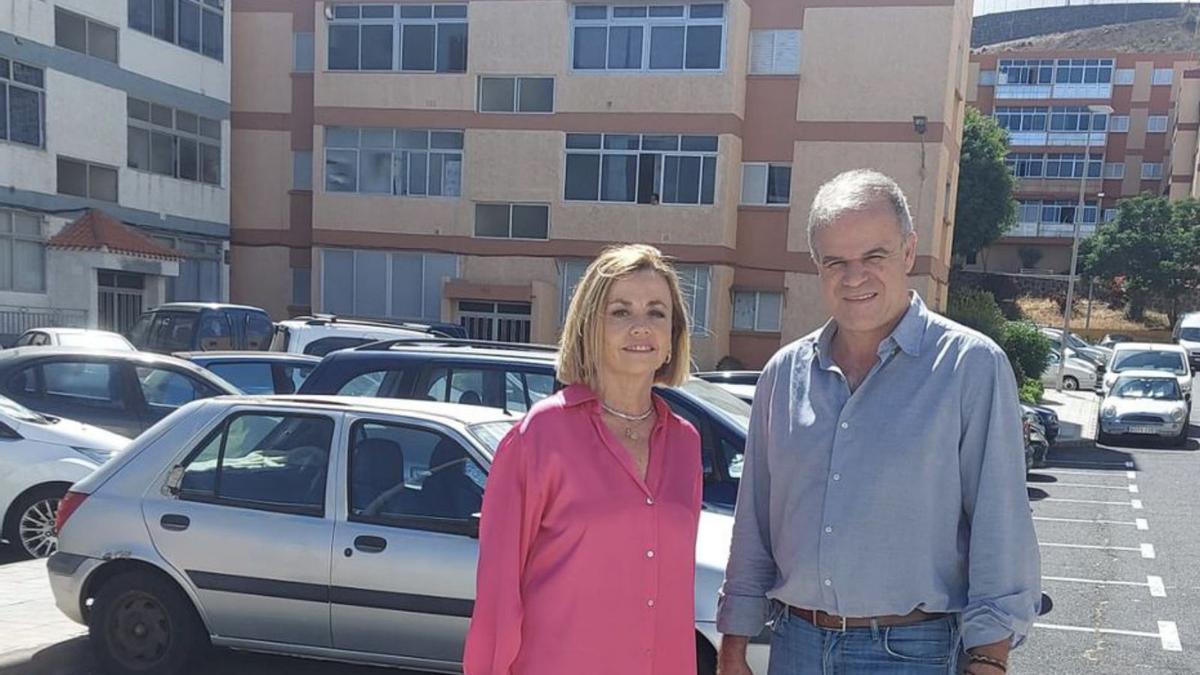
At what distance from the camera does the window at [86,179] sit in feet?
72.5

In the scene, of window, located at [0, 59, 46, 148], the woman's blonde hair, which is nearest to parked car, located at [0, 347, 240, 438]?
the woman's blonde hair

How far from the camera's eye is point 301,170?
89.5 ft

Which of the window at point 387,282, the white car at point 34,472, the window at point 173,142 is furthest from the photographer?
the window at point 387,282

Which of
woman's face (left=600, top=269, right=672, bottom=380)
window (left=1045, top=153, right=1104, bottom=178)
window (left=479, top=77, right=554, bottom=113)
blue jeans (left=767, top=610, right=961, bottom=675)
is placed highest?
window (left=1045, top=153, right=1104, bottom=178)

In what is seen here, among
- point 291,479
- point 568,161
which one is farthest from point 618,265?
point 568,161

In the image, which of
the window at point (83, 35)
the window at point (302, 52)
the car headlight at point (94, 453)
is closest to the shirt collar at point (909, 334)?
the car headlight at point (94, 453)

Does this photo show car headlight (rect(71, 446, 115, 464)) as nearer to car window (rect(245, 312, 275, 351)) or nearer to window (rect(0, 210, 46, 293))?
car window (rect(245, 312, 275, 351))

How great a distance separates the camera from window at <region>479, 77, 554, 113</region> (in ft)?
79.5

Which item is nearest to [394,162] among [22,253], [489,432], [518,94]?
[518,94]

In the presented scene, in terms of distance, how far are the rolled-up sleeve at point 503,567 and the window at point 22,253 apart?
74.6ft

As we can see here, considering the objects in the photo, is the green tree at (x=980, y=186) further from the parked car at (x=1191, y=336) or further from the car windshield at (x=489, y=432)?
the car windshield at (x=489, y=432)

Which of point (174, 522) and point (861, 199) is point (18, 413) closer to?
point (174, 522)

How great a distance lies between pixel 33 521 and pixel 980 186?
1748 inches

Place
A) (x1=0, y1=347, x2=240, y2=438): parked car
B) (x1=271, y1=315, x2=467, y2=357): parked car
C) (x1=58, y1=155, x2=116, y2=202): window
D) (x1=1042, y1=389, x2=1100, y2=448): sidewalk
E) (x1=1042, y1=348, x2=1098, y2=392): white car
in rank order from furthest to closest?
1. (x1=1042, y1=348, x2=1098, y2=392): white car
2. (x1=58, y1=155, x2=116, y2=202): window
3. (x1=1042, y1=389, x2=1100, y2=448): sidewalk
4. (x1=271, y1=315, x2=467, y2=357): parked car
5. (x1=0, y1=347, x2=240, y2=438): parked car
